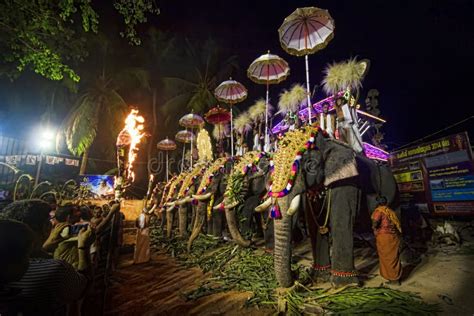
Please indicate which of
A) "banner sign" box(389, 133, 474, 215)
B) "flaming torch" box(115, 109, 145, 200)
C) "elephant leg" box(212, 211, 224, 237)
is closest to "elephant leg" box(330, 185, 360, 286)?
"elephant leg" box(212, 211, 224, 237)

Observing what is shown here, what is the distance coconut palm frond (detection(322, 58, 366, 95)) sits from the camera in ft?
32.8

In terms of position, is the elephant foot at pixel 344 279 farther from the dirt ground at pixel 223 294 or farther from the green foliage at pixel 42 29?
the green foliage at pixel 42 29

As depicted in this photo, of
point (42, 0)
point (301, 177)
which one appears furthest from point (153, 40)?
point (301, 177)

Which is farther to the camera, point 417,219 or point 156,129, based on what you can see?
point 156,129

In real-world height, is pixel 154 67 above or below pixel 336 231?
above

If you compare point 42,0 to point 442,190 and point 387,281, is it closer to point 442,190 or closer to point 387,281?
point 387,281

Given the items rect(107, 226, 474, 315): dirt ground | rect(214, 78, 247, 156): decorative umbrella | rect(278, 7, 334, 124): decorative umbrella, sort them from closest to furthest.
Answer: rect(107, 226, 474, 315): dirt ground, rect(278, 7, 334, 124): decorative umbrella, rect(214, 78, 247, 156): decorative umbrella

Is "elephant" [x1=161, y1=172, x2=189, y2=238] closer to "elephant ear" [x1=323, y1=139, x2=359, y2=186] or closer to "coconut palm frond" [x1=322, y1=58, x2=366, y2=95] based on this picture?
"elephant ear" [x1=323, y1=139, x2=359, y2=186]

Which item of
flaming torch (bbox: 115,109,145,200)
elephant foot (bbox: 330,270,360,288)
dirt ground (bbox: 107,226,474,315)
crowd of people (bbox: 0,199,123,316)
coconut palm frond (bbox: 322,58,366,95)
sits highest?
coconut palm frond (bbox: 322,58,366,95)

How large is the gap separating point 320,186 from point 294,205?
1035mm

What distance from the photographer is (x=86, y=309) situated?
3994mm

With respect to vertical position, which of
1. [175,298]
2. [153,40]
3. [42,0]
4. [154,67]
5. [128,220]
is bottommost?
[175,298]

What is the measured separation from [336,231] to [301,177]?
1.23m

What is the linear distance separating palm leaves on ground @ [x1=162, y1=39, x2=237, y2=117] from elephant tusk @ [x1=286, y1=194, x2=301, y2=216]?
→ 2023 centimetres
